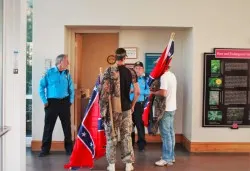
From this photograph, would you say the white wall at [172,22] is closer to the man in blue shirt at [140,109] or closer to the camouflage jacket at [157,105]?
the man in blue shirt at [140,109]

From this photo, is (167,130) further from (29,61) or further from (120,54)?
(29,61)

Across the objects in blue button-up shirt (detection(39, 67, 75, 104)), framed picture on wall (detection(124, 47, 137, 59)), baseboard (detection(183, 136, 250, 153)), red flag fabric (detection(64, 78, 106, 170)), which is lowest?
baseboard (detection(183, 136, 250, 153))

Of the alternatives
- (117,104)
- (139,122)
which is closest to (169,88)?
(117,104)

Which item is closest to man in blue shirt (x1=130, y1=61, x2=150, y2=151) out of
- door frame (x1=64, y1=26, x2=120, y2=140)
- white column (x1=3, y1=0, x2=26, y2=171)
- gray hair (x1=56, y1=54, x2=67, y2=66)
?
door frame (x1=64, y1=26, x2=120, y2=140)

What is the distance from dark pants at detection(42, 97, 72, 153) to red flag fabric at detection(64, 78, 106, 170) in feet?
2.27

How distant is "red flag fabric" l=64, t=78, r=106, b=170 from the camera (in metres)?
4.41

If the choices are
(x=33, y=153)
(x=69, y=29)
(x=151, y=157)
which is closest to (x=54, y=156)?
(x=33, y=153)

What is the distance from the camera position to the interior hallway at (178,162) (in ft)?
15.0

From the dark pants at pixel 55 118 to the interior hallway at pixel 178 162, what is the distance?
22 centimetres

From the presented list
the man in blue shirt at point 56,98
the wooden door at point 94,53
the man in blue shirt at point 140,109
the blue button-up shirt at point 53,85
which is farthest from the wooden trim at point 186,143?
the wooden door at point 94,53

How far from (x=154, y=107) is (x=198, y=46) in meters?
1.45

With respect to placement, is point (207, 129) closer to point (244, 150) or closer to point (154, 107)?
point (244, 150)

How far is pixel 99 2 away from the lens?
17.6ft

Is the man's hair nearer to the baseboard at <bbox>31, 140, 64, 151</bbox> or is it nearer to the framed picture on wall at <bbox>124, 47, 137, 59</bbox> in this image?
the framed picture on wall at <bbox>124, 47, 137, 59</bbox>
